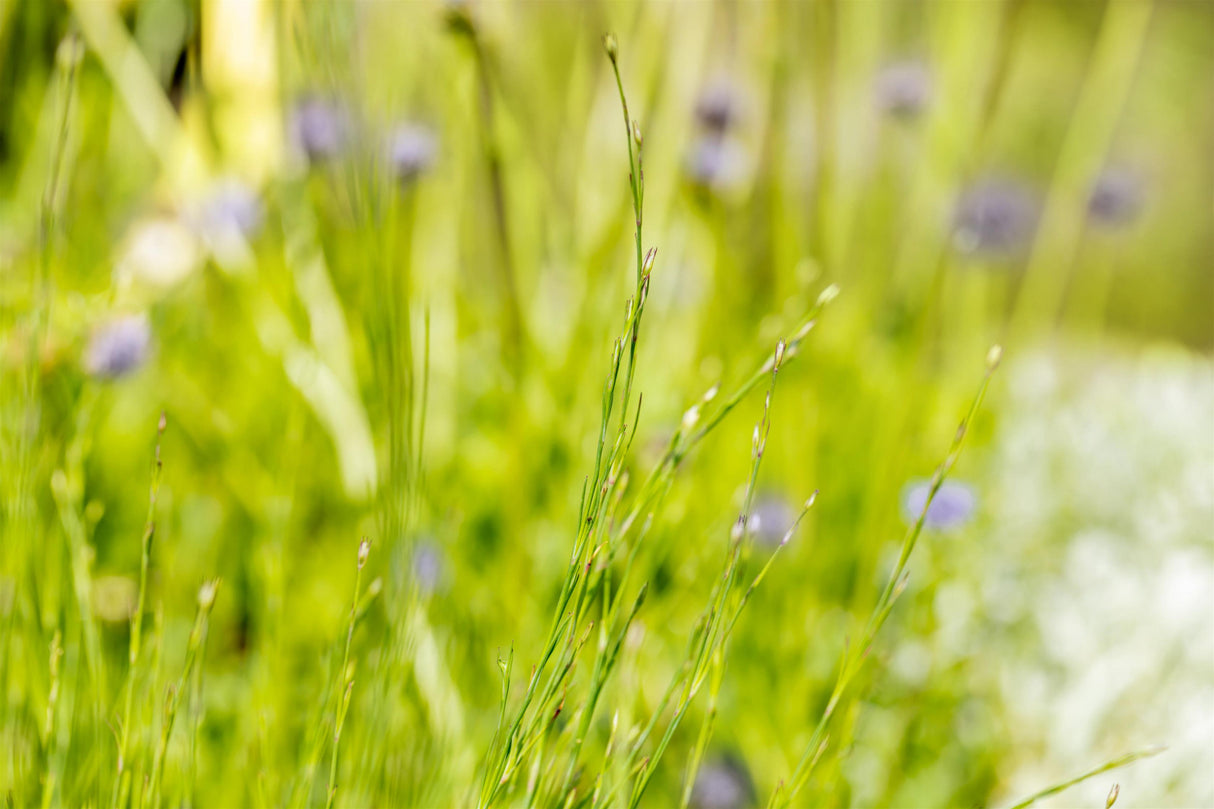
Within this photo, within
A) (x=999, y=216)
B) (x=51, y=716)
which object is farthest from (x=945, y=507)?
(x=999, y=216)

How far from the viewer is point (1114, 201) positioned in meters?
1.61

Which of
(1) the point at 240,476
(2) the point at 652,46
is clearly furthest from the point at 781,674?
(2) the point at 652,46

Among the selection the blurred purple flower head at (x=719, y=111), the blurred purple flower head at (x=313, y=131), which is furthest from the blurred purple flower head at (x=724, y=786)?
the blurred purple flower head at (x=719, y=111)

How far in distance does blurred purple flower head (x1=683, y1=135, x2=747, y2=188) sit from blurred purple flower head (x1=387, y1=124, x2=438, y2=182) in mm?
314

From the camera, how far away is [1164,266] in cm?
236

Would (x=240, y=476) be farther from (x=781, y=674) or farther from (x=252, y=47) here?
(x=252, y=47)

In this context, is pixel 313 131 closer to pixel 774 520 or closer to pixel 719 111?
pixel 719 111

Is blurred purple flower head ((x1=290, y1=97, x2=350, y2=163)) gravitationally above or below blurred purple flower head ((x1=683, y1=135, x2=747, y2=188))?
below

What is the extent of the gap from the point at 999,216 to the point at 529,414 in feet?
3.58

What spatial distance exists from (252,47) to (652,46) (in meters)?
0.65

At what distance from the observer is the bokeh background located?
547 millimetres

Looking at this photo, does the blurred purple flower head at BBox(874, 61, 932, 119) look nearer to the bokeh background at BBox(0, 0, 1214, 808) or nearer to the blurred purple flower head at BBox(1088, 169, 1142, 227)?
the bokeh background at BBox(0, 0, 1214, 808)

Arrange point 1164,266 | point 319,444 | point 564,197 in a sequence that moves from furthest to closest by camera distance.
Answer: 1. point 1164,266
2. point 564,197
3. point 319,444

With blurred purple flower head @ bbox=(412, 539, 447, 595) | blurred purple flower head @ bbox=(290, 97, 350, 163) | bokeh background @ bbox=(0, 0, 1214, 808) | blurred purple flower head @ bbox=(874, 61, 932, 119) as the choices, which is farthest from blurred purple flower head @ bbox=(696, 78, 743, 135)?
blurred purple flower head @ bbox=(412, 539, 447, 595)
